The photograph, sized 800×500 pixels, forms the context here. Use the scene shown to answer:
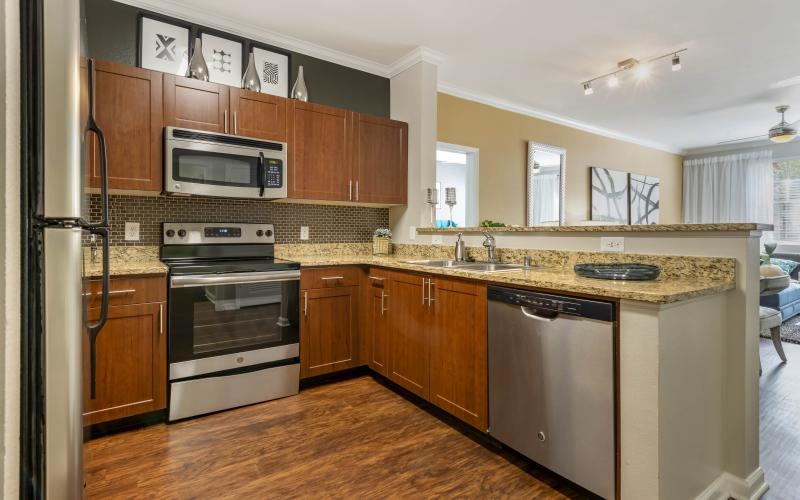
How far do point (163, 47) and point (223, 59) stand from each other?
1.24ft

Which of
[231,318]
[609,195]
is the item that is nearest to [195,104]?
[231,318]

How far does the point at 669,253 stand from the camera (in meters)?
1.84

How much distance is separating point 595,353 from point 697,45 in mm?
3205

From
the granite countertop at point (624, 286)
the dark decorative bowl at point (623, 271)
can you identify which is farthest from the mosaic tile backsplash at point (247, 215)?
the dark decorative bowl at point (623, 271)

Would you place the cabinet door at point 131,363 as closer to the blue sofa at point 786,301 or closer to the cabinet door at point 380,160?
the cabinet door at point 380,160

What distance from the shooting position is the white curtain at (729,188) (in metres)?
6.45

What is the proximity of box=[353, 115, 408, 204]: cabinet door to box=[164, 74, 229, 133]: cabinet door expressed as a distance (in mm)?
1031

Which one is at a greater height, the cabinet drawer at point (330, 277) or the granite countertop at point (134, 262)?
the granite countertop at point (134, 262)

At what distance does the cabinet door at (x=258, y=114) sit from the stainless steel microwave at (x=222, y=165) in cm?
10

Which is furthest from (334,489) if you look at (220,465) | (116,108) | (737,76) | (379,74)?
(737,76)

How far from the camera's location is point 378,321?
2.92 metres

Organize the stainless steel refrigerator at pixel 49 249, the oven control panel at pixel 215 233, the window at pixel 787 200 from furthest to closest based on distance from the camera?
the window at pixel 787 200, the oven control panel at pixel 215 233, the stainless steel refrigerator at pixel 49 249

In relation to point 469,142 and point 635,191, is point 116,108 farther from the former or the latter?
point 635,191

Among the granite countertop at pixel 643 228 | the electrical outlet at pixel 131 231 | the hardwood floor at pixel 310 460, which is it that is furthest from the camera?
the electrical outlet at pixel 131 231
